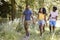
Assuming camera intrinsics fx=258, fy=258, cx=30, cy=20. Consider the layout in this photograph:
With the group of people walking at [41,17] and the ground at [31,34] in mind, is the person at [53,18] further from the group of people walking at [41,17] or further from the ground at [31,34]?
the ground at [31,34]

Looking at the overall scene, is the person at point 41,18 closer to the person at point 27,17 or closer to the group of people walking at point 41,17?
the group of people walking at point 41,17

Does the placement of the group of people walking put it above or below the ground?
above

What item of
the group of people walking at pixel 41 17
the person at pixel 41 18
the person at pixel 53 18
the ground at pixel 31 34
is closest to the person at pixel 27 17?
the group of people walking at pixel 41 17

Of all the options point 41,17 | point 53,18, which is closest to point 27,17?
point 41,17

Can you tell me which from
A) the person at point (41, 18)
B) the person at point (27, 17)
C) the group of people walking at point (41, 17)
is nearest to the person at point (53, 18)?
the group of people walking at point (41, 17)

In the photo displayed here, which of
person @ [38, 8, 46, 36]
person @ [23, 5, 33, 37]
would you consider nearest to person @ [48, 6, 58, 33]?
person @ [38, 8, 46, 36]

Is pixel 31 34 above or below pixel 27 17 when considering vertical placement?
below

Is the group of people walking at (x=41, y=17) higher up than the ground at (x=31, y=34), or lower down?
higher up

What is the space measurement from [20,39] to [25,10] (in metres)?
0.77

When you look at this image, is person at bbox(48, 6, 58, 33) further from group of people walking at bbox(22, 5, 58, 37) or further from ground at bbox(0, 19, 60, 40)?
ground at bbox(0, 19, 60, 40)

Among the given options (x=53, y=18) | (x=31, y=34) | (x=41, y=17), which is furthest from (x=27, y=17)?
(x=53, y=18)

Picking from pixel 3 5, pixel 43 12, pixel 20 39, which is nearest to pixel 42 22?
pixel 43 12

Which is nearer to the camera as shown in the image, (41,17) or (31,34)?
(41,17)

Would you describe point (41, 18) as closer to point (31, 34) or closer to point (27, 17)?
point (27, 17)
